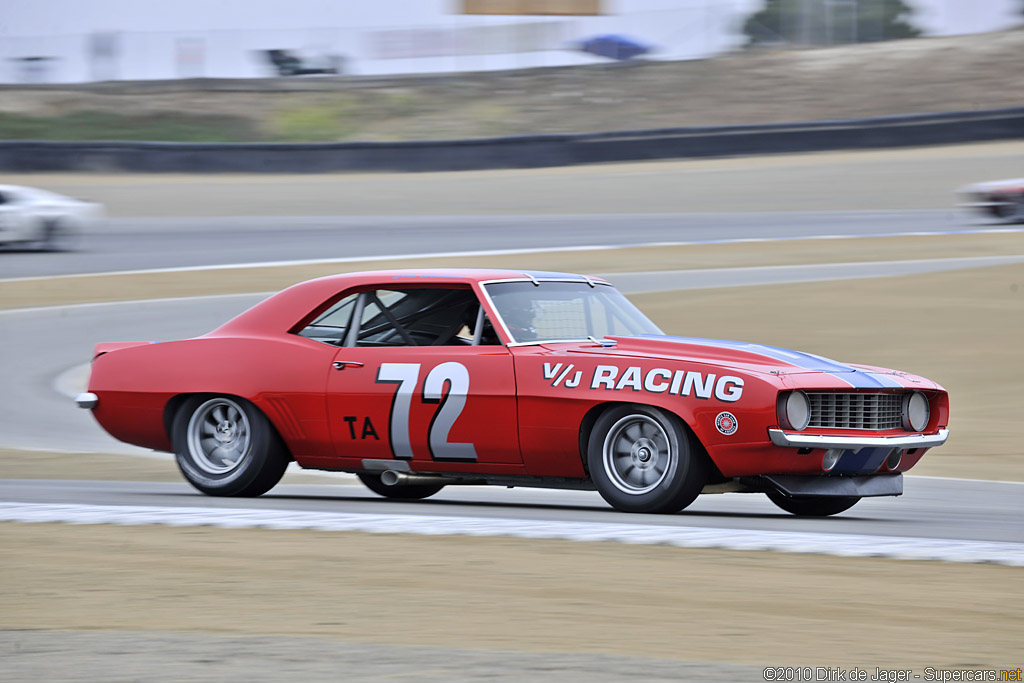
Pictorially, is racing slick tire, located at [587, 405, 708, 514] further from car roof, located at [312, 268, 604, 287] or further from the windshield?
car roof, located at [312, 268, 604, 287]

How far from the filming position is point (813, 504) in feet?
25.6

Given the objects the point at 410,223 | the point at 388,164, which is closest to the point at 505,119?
the point at 388,164

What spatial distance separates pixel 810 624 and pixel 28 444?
8524 millimetres

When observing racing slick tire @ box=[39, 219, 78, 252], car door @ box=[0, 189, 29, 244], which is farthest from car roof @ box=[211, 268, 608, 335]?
racing slick tire @ box=[39, 219, 78, 252]

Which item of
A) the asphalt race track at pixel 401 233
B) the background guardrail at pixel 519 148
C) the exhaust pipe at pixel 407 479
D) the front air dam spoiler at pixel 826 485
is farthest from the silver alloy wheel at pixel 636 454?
the background guardrail at pixel 519 148

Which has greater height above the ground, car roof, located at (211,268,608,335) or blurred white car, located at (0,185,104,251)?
blurred white car, located at (0,185,104,251)

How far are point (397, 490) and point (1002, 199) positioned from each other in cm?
1932

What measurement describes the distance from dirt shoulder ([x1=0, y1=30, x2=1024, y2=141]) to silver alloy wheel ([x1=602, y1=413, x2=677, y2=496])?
34624 millimetres

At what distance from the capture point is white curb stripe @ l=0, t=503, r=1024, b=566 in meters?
6.16

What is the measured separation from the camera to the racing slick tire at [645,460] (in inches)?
275

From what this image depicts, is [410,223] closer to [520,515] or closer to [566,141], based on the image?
[566,141]

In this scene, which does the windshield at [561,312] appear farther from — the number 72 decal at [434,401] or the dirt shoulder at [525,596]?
the dirt shoulder at [525,596]

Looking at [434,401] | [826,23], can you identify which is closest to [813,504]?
[434,401]

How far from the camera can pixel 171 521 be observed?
6.98 meters
